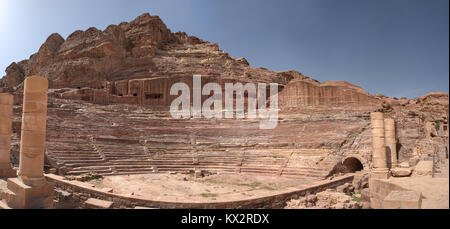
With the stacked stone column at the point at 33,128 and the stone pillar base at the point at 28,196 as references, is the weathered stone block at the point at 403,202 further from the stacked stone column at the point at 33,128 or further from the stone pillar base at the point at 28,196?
the stacked stone column at the point at 33,128

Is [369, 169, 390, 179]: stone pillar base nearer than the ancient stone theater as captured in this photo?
No

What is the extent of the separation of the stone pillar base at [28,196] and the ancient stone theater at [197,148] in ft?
0.10

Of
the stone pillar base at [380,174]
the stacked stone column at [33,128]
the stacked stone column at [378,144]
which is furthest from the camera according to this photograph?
the stacked stone column at [378,144]

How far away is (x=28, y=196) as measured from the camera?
7.05 meters

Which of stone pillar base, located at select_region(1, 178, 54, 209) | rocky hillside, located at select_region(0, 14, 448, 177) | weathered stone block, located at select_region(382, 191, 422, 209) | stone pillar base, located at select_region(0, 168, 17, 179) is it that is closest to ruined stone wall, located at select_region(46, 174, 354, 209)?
stone pillar base, located at select_region(0, 168, 17, 179)

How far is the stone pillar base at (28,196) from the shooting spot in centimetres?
703

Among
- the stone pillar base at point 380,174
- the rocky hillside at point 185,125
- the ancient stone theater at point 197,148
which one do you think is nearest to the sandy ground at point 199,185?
the ancient stone theater at point 197,148

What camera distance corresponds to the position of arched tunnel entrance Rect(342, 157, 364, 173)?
17056mm

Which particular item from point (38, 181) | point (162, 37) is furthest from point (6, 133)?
point (162, 37)

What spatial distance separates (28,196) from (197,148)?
15029mm

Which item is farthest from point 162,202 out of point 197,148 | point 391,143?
point 391,143

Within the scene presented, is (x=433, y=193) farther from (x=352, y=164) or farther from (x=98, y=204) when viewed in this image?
(x=352, y=164)

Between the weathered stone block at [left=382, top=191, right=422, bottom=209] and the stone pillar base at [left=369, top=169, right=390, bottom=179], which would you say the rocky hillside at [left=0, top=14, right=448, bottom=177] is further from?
the weathered stone block at [left=382, top=191, right=422, bottom=209]

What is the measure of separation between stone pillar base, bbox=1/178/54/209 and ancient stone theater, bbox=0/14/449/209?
1.2 inches
